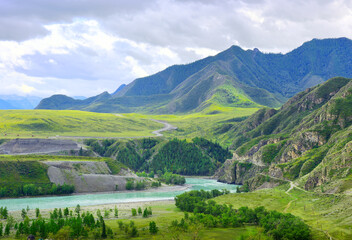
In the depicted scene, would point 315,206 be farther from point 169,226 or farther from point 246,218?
point 169,226

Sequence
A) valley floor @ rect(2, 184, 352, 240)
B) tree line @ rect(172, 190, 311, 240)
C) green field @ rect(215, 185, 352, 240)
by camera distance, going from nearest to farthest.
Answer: green field @ rect(215, 185, 352, 240)
tree line @ rect(172, 190, 311, 240)
valley floor @ rect(2, 184, 352, 240)

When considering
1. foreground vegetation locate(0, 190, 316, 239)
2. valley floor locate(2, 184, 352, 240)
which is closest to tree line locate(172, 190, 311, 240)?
foreground vegetation locate(0, 190, 316, 239)

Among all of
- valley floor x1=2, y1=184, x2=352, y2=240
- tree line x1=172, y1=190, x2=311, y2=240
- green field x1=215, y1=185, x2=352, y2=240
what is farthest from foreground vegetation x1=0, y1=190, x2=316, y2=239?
green field x1=215, y1=185, x2=352, y2=240

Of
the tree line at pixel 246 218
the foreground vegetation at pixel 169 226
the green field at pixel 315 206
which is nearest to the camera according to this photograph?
the green field at pixel 315 206

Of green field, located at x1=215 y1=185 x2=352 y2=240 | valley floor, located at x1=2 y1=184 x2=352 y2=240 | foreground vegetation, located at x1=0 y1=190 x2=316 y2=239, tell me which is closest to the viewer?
green field, located at x1=215 y1=185 x2=352 y2=240

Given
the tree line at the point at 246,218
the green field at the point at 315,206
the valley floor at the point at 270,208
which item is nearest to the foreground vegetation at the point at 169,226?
the tree line at the point at 246,218

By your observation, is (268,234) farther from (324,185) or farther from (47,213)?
(47,213)

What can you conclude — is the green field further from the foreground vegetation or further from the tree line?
the foreground vegetation

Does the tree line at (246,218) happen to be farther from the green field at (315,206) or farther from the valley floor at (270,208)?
the green field at (315,206)

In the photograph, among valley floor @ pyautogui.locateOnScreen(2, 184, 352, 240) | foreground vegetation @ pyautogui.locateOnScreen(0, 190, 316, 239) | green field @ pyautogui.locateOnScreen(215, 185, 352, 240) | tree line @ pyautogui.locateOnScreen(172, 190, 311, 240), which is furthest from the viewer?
foreground vegetation @ pyautogui.locateOnScreen(0, 190, 316, 239)

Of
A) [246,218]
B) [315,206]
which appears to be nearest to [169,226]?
[246,218]

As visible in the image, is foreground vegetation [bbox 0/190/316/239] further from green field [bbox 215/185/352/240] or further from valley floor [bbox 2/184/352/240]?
green field [bbox 215/185/352/240]

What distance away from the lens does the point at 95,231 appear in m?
129

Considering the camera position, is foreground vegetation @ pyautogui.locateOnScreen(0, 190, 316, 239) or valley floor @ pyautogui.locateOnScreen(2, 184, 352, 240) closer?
valley floor @ pyautogui.locateOnScreen(2, 184, 352, 240)
